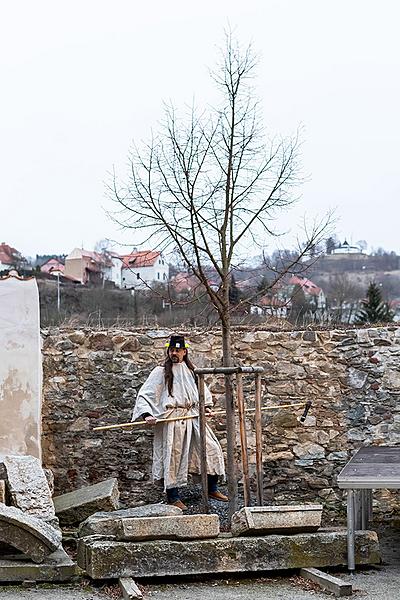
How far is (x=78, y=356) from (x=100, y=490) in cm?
183

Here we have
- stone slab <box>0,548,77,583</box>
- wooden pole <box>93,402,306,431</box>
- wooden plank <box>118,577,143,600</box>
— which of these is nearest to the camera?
wooden plank <box>118,577,143,600</box>

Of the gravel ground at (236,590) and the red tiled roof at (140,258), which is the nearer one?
the gravel ground at (236,590)

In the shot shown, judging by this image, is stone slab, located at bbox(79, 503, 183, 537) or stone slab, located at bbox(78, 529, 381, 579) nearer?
stone slab, located at bbox(78, 529, 381, 579)

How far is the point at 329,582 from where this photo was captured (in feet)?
21.9

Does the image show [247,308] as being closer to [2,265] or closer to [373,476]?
[373,476]

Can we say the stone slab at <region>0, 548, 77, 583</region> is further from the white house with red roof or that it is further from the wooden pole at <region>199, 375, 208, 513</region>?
the white house with red roof

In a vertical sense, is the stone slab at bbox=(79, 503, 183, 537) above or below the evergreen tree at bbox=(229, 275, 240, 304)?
below

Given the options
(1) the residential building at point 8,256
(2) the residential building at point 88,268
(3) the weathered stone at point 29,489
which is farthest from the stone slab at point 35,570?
(1) the residential building at point 8,256

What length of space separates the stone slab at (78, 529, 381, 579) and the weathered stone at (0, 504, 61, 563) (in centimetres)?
29

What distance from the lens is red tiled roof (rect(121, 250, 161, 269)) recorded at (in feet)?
32.9

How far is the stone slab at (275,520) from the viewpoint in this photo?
7219 mm

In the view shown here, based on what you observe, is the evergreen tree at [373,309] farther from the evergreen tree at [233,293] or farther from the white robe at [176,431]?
the white robe at [176,431]

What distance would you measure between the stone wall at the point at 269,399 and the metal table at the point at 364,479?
3.75 ft

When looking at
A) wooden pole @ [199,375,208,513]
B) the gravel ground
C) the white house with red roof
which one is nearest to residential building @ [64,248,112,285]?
the white house with red roof
